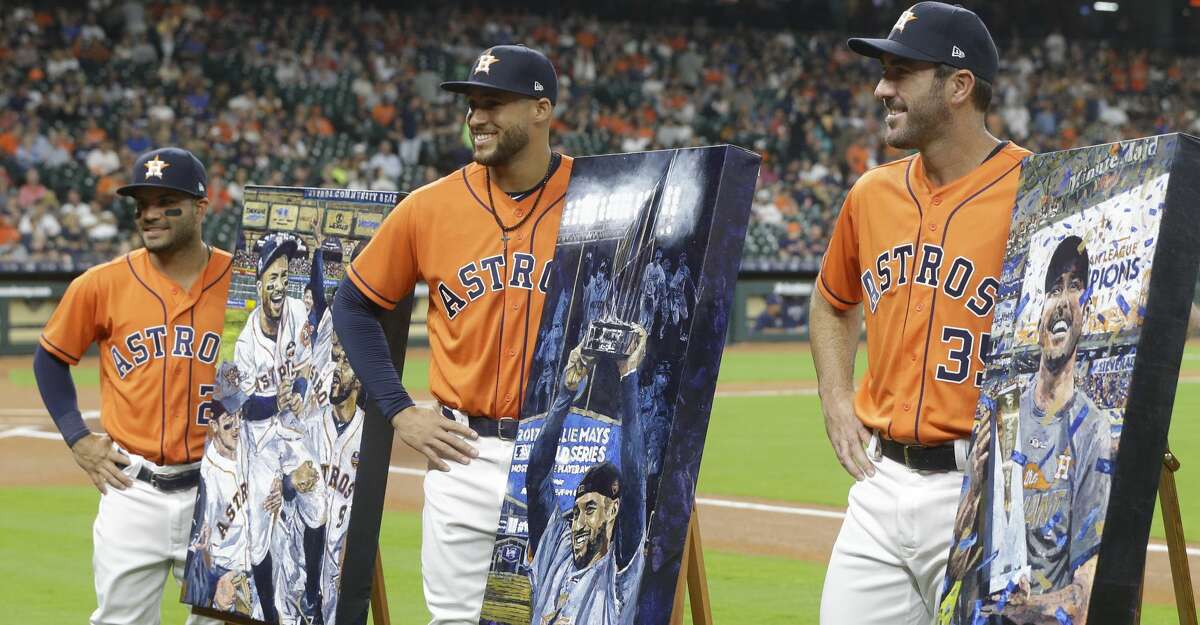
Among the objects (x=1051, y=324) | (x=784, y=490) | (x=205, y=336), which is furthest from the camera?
(x=784, y=490)

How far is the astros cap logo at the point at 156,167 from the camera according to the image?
530 centimetres

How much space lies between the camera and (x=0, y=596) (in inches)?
284

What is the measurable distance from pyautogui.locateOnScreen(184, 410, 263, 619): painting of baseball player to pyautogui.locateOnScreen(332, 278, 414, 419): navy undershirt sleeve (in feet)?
3.08

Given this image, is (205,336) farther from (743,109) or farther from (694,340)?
(743,109)

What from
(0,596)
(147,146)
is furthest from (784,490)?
(147,146)

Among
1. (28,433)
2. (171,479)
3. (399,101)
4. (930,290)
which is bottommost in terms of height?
(28,433)

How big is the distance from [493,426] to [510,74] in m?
0.97

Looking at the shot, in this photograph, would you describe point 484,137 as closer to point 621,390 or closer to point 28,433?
point 621,390

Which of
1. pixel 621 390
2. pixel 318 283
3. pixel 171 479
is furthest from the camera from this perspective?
pixel 171 479

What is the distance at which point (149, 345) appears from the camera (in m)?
5.39

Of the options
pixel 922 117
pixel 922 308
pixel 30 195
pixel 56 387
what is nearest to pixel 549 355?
pixel 922 308

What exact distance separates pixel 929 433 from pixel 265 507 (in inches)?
95.6

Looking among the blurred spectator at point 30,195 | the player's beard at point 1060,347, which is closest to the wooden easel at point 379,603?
the player's beard at point 1060,347

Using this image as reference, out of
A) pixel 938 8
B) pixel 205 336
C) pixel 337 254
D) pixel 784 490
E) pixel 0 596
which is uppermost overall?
pixel 938 8
